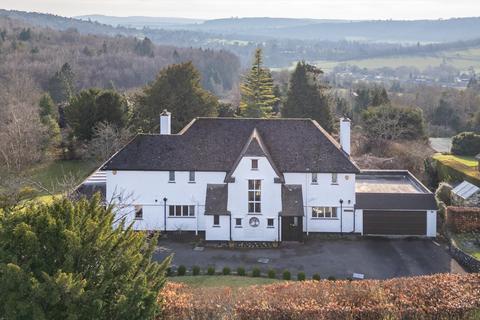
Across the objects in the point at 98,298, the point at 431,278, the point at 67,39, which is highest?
the point at 67,39

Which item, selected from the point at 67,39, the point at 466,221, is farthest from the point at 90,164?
the point at 67,39

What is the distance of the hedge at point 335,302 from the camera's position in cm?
2136

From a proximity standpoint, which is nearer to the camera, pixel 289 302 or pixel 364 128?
pixel 289 302

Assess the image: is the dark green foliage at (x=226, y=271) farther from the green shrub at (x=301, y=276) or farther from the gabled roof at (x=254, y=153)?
the gabled roof at (x=254, y=153)

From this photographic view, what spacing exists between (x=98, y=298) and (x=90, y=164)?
4276 centimetres

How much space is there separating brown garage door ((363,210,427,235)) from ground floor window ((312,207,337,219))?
6.59 feet

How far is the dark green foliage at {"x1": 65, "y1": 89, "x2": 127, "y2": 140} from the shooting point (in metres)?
59.1

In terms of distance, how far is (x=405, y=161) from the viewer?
54.8 meters

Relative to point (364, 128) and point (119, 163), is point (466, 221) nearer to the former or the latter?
point (119, 163)

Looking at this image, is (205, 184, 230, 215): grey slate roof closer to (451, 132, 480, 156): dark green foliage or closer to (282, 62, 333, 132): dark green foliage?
(282, 62, 333, 132): dark green foliage

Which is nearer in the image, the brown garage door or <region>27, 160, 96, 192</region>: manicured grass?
the brown garage door

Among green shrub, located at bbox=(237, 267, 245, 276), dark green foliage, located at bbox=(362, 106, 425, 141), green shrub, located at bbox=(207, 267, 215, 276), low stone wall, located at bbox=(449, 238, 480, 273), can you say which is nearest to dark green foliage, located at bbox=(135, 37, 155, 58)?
dark green foliage, located at bbox=(362, 106, 425, 141)

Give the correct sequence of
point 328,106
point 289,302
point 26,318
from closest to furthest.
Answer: point 26,318 < point 289,302 < point 328,106

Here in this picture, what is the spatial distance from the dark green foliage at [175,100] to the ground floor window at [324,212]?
24502mm
